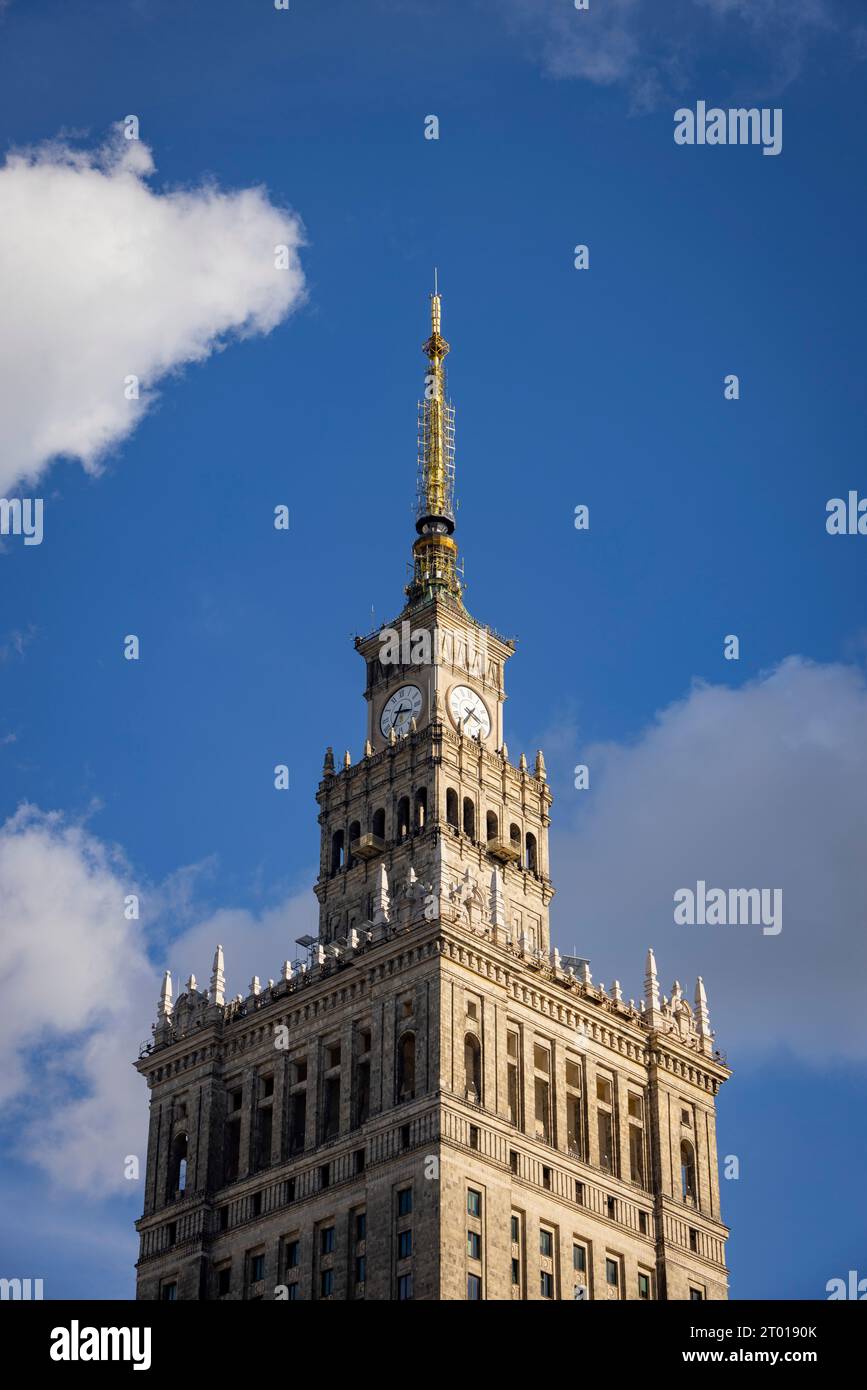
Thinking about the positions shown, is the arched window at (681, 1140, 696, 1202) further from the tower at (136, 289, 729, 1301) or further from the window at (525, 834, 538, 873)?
the window at (525, 834, 538, 873)

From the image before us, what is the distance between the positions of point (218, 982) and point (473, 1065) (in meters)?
19.9

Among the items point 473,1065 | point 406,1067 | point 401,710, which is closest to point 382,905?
point 406,1067

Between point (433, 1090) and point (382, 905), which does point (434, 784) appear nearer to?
point (382, 905)

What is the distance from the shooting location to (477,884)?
518 feet

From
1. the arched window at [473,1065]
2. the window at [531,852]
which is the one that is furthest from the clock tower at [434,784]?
A: the arched window at [473,1065]

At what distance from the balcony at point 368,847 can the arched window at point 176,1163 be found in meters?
20.5

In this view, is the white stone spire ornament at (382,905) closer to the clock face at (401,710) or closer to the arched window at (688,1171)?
the clock face at (401,710)

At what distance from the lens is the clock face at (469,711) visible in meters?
171

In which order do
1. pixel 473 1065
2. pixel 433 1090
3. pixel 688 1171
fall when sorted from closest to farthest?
pixel 433 1090, pixel 473 1065, pixel 688 1171

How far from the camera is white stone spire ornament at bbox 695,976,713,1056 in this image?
163000 millimetres

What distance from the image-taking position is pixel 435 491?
596 ft
